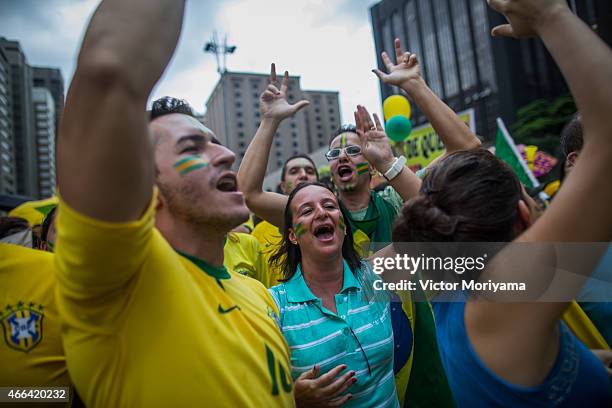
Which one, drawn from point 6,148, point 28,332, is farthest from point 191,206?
point 6,148

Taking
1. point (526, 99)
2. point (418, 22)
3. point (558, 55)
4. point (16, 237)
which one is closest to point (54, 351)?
point (558, 55)

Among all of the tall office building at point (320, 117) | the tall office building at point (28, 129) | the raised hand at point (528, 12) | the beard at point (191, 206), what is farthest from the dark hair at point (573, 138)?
the tall office building at point (320, 117)

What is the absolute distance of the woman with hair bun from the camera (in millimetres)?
1031

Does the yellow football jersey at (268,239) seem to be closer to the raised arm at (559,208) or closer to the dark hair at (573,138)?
the dark hair at (573,138)

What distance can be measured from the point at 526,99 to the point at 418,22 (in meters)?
17.9

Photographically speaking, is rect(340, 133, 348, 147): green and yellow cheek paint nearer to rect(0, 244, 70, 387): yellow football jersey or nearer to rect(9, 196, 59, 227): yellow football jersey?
rect(0, 244, 70, 387): yellow football jersey

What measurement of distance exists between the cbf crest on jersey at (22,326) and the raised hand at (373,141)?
1745 mm

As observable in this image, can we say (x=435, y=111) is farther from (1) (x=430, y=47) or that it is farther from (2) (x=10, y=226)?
(1) (x=430, y=47)

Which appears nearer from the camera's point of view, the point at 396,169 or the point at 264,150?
the point at 396,169

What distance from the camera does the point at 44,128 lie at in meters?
79.9

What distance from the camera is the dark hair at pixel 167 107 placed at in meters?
1.71

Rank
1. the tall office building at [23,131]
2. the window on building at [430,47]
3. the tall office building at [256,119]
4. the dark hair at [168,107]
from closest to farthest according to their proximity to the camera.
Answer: the dark hair at [168,107] → the window on building at [430,47] → the tall office building at [23,131] → the tall office building at [256,119]

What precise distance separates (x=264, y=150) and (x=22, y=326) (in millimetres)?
1645

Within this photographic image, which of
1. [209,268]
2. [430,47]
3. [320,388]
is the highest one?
[430,47]
